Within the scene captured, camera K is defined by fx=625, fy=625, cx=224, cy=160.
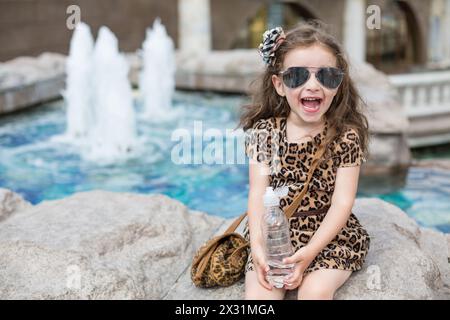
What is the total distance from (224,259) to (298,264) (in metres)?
0.35

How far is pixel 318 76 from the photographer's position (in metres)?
2.25

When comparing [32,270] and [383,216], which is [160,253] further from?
[383,216]

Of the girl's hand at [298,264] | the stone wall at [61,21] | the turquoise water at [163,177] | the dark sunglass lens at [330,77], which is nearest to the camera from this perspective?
the girl's hand at [298,264]

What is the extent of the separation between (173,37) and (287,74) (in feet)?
39.2

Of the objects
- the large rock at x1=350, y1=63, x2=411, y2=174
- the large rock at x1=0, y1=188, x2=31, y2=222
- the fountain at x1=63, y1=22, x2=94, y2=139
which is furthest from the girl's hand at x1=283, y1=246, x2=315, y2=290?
the fountain at x1=63, y1=22, x2=94, y2=139

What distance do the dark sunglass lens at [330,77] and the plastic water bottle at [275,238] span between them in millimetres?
441

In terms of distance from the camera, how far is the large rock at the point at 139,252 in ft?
7.54

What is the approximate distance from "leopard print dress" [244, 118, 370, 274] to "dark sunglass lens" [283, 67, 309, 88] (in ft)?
0.73

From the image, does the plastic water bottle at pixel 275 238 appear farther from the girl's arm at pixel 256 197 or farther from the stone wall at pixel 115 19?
the stone wall at pixel 115 19

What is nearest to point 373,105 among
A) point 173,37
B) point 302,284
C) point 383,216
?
point 383,216

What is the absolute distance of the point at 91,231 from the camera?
2770mm

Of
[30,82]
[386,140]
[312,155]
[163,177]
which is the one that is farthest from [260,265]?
[30,82]

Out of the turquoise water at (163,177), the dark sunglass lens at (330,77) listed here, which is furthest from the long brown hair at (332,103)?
the turquoise water at (163,177)

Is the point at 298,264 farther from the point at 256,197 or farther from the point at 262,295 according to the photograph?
the point at 256,197
